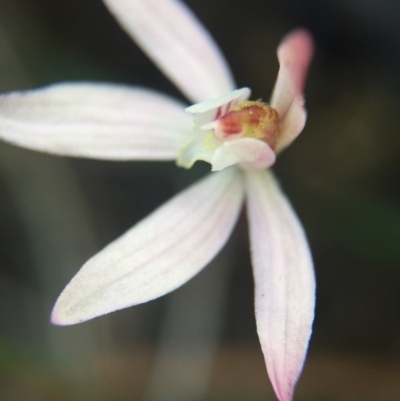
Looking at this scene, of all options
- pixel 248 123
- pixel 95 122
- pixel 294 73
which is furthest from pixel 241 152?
pixel 95 122

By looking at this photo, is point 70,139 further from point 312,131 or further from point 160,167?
point 312,131

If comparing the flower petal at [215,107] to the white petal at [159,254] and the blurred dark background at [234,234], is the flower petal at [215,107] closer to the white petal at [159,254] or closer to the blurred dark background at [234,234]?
the white petal at [159,254]

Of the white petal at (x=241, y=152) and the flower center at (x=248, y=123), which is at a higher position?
the flower center at (x=248, y=123)

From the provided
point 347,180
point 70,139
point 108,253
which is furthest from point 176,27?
point 347,180

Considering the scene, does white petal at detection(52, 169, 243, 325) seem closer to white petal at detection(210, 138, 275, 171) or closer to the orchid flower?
the orchid flower

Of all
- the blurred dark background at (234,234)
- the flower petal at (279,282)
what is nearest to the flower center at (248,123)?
the flower petal at (279,282)
